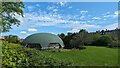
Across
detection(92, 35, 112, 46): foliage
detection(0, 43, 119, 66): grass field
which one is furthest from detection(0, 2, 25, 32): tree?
detection(92, 35, 112, 46): foliage

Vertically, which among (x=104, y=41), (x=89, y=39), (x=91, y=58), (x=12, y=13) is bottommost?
(x=104, y=41)

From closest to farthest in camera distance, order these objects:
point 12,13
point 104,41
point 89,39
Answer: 1. point 12,13
2. point 104,41
3. point 89,39

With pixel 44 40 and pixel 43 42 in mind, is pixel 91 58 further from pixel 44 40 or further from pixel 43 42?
pixel 44 40

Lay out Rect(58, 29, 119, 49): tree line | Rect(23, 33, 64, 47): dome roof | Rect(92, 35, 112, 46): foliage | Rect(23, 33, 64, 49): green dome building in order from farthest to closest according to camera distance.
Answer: Rect(23, 33, 64, 47): dome roof
Rect(23, 33, 64, 49): green dome building
Rect(58, 29, 119, 49): tree line
Rect(92, 35, 112, 46): foliage

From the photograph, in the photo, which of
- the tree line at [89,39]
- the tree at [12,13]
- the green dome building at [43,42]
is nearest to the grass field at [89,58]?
the tree at [12,13]

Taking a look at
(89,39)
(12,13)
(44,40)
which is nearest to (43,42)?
(44,40)

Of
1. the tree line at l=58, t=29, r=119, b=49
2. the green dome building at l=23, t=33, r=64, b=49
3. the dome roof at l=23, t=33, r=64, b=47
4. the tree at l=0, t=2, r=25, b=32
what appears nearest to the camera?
the tree at l=0, t=2, r=25, b=32

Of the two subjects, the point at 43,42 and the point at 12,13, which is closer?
the point at 12,13

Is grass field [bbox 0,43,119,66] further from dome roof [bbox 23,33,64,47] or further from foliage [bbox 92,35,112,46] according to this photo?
dome roof [bbox 23,33,64,47]

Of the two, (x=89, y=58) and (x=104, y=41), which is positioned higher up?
(x=89, y=58)

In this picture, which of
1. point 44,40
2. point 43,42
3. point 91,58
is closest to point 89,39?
point 44,40

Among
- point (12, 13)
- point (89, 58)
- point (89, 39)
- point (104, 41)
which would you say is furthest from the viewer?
point (89, 39)

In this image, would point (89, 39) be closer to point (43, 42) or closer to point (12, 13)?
point (43, 42)

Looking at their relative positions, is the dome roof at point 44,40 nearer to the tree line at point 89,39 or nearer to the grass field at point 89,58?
the tree line at point 89,39
